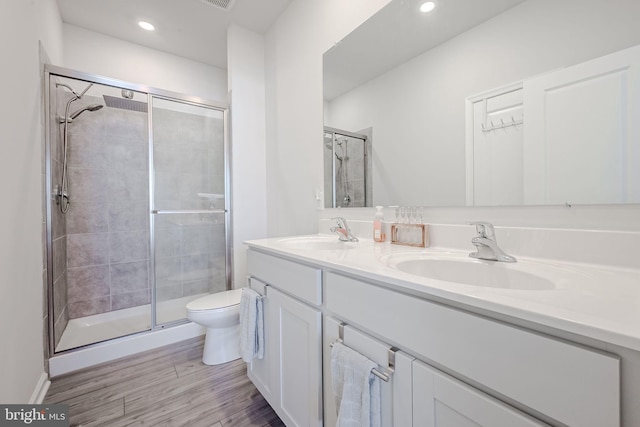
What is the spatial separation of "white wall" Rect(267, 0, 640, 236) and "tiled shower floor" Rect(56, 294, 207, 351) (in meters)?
1.07

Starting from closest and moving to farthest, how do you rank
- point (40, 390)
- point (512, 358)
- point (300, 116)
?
point (512, 358) → point (40, 390) → point (300, 116)

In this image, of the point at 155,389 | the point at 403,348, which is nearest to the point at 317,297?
the point at 403,348

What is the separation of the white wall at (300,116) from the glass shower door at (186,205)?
49 cm

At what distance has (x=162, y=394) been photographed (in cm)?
150

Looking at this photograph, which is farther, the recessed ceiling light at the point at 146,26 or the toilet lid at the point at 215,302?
the recessed ceiling light at the point at 146,26

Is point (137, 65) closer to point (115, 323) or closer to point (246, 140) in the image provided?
point (246, 140)

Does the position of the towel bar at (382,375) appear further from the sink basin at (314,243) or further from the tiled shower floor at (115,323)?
the tiled shower floor at (115,323)

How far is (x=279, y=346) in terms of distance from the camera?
1173mm

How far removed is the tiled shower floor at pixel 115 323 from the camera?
1.93 metres

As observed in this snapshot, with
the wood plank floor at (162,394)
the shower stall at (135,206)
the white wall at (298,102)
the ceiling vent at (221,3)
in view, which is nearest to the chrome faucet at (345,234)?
the white wall at (298,102)

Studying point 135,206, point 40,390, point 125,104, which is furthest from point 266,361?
point 125,104

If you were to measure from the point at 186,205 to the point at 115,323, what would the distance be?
1.19m

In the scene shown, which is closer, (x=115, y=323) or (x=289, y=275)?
(x=289, y=275)

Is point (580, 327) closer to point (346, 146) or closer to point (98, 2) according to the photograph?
point (346, 146)
